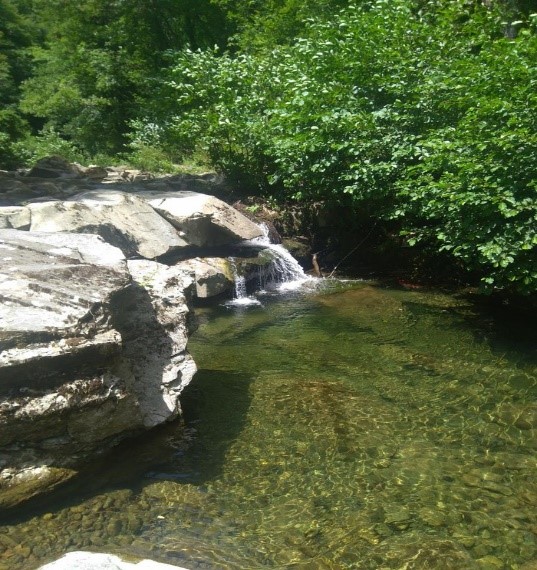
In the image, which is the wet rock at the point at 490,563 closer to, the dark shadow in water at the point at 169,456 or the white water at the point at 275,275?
the dark shadow in water at the point at 169,456

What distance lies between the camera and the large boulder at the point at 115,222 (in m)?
7.99

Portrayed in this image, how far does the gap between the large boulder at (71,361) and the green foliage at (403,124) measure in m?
3.81

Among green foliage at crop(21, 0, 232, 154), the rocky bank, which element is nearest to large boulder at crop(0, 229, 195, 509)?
the rocky bank

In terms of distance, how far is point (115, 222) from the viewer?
8.73 metres

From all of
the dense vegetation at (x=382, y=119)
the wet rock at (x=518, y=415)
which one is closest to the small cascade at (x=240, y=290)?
the dense vegetation at (x=382, y=119)

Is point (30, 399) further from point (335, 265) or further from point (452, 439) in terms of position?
point (335, 265)

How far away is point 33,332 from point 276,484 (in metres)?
2.05

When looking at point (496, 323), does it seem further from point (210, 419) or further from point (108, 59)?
point (108, 59)

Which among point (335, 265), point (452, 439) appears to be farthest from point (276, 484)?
point (335, 265)

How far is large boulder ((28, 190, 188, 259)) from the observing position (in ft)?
26.2

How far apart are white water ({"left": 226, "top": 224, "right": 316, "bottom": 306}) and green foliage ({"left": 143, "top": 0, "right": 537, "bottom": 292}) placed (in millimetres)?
1255

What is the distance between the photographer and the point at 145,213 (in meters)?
9.37

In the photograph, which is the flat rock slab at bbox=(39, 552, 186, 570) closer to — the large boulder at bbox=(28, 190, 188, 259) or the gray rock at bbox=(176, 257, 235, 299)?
the large boulder at bbox=(28, 190, 188, 259)

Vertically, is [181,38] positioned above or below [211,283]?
above
